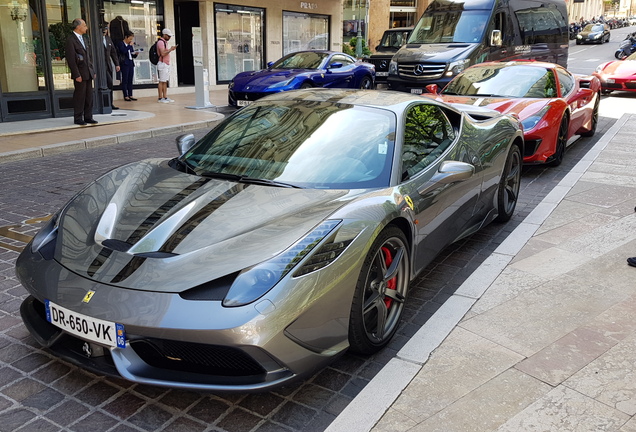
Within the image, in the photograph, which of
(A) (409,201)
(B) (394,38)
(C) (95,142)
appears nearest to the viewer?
(A) (409,201)

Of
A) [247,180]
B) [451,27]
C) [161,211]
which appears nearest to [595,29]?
[451,27]

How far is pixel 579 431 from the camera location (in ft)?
8.91

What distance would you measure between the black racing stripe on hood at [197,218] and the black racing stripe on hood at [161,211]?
17cm

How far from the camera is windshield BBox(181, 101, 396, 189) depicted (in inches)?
143

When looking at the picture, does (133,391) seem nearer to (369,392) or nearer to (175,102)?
(369,392)

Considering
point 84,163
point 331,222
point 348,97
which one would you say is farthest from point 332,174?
point 84,163

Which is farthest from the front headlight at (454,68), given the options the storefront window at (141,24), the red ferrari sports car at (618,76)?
the storefront window at (141,24)

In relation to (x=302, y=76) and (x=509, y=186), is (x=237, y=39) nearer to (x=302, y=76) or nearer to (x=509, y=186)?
(x=302, y=76)

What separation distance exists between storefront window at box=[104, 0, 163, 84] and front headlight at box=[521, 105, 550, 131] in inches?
514

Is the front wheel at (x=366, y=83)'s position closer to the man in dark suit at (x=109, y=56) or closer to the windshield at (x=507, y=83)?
the man in dark suit at (x=109, y=56)

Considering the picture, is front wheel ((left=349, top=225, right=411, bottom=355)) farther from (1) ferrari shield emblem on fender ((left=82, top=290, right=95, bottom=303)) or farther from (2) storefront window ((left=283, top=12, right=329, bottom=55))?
(2) storefront window ((left=283, top=12, right=329, bottom=55))

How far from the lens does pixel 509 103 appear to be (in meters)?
8.11

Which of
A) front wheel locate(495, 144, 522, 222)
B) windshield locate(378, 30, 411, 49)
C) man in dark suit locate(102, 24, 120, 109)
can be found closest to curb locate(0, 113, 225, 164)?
man in dark suit locate(102, 24, 120, 109)

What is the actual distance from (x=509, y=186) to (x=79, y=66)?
8552mm
